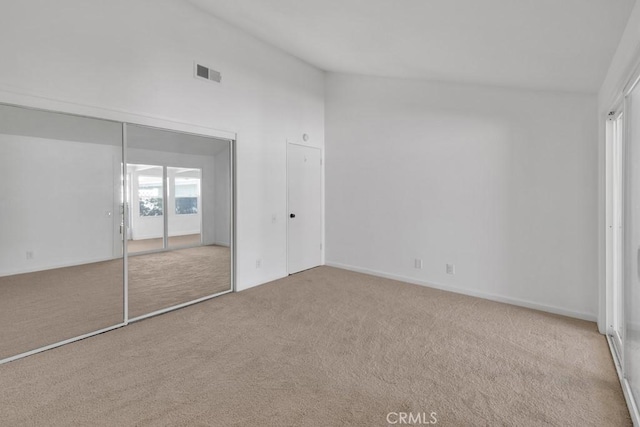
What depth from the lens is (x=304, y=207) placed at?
562 cm

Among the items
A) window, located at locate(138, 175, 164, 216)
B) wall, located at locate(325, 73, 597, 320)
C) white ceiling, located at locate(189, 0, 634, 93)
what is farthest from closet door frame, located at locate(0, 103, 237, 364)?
wall, located at locate(325, 73, 597, 320)

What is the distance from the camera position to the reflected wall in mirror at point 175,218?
3617 mm

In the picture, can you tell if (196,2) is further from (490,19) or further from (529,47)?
(529,47)

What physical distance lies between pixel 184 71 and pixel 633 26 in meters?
3.95

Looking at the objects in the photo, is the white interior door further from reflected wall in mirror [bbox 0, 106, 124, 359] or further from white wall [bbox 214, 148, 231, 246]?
reflected wall in mirror [bbox 0, 106, 124, 359]

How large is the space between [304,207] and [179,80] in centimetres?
271

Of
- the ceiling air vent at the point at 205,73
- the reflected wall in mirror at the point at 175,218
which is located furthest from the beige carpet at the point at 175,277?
the ceiling air vent at the point at 205,73

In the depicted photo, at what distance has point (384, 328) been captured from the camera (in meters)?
3.33

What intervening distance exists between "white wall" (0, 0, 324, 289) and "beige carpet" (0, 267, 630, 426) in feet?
5.36

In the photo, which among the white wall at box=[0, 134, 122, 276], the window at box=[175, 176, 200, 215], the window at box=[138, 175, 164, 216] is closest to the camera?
the white wall at box=[0, 134, 122, 276]

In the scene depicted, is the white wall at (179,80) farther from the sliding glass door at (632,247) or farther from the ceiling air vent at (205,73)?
the sliding glass door at (632,247)

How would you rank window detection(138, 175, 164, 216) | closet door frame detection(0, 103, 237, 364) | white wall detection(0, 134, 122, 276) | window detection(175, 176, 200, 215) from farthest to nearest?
1. window detection(175, 176, 200, 215)
2. window detection(138, 175, 164, 216)
3. white wall detection(0, 134, 122, 276)
4. closet door frame detection(0, 103, 237, 364)

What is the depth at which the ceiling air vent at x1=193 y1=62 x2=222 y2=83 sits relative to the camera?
12.9 ft

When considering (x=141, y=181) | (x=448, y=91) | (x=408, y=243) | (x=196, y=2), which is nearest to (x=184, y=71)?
(x=196, y=2)
